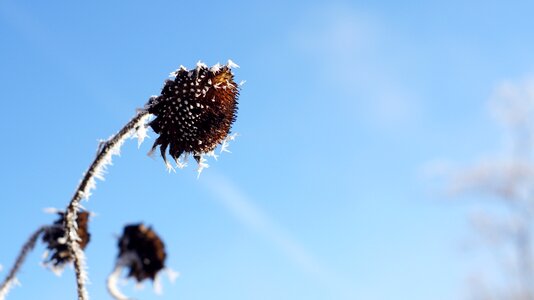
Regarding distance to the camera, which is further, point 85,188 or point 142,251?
A: point 142,251

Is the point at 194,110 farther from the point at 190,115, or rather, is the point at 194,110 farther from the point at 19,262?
the point at 19,262

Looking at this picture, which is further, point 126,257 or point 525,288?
point 525,288

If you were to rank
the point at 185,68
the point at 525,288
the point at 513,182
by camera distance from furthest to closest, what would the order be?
the point at 513,182 < the point at 525,288 < the point at 185,68

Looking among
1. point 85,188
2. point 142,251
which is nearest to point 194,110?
point 85,188

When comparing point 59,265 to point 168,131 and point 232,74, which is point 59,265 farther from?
point 232,74

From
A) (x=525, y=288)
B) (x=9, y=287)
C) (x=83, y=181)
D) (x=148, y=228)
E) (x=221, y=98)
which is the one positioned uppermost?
(x=525, y=288)

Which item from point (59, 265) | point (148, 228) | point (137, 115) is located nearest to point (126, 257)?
point (148, 228)

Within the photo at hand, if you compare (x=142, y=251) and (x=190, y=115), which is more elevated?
(x=142, y=251)

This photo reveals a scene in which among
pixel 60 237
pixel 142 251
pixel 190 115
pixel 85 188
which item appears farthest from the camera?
pixel 142 251

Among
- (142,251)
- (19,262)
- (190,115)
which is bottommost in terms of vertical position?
(19,262)
